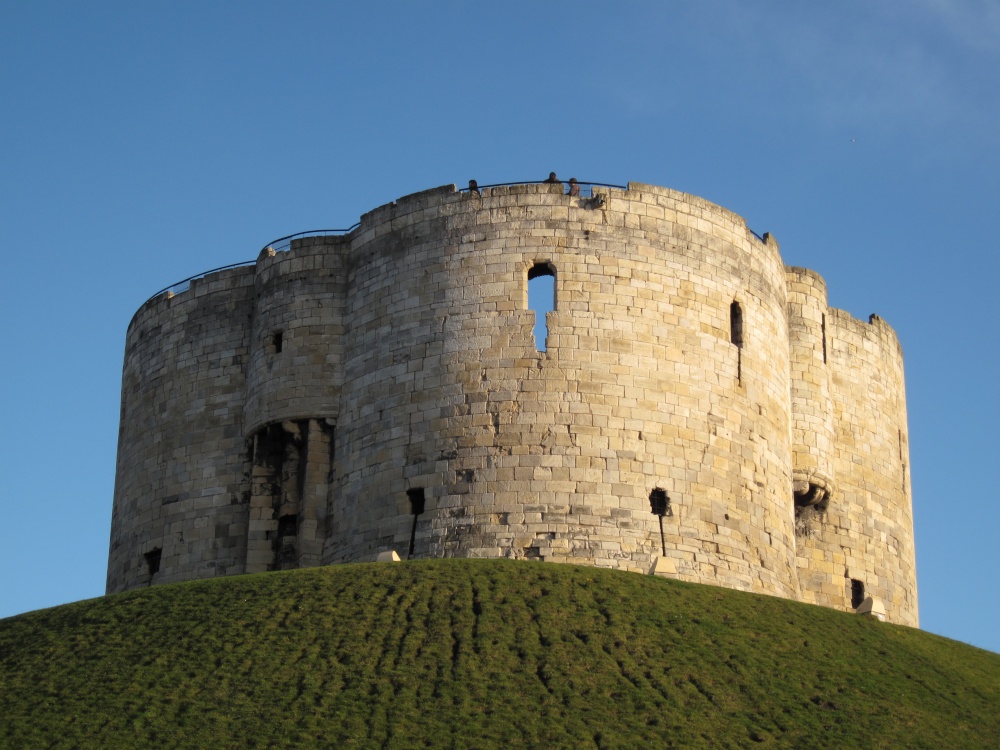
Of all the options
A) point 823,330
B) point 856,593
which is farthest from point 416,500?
point 823,330

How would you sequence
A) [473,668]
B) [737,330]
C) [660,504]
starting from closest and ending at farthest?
[473,668], [660,504], [737,330]

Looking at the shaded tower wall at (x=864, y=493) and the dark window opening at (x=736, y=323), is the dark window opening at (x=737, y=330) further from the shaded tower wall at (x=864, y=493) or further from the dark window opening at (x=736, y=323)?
the shaded tower wall at (x=864, y=493)

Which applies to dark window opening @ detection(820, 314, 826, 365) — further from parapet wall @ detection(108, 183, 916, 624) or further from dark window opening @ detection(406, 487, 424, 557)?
dark window opening @ detection(406, 487, 424, 557)

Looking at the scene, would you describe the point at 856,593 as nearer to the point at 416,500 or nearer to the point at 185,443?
the point at 416,500

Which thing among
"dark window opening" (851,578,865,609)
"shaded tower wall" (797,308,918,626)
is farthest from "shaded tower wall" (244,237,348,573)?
"dark window opening" (851,578,865,609)

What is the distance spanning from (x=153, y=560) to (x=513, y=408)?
1141 cm

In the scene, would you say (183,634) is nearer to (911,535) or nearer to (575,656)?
(575,656)

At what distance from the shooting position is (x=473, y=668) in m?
37.3

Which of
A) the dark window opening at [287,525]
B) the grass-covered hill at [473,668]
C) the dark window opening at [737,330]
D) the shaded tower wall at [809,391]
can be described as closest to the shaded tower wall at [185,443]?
the dark window opening at [287,525]

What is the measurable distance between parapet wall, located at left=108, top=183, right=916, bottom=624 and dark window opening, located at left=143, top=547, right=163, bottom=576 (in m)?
0.06

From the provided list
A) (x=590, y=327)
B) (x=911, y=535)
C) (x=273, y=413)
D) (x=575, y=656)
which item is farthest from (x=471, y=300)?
(x=911, y=535)

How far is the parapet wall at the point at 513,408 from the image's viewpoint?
4475 centimetres

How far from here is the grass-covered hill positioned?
1390 inches

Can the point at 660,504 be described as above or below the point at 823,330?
below
